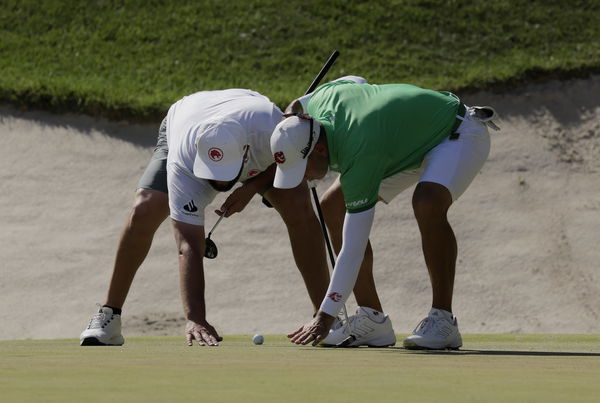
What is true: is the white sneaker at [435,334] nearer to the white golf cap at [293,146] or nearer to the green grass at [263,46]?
the white golf cap at [293,146]

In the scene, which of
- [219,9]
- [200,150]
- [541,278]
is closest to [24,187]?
[219,9]

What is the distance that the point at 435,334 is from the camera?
5848 mm

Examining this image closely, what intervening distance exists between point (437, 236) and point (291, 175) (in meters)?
0.84

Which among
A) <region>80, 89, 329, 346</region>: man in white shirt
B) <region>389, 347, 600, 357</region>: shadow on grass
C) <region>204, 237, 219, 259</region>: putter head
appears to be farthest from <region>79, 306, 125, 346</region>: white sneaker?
<region>389, 347, 600, 357</region>: shadow on grass

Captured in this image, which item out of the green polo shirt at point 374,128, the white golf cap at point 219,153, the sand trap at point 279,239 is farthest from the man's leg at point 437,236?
the sand trap at point 279,239

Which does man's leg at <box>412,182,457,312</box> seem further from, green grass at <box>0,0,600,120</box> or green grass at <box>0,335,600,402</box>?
green grass at <box>0,0,600,120</box>

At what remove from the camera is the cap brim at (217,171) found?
19.2 feet

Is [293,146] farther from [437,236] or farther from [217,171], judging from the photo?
[437,236]

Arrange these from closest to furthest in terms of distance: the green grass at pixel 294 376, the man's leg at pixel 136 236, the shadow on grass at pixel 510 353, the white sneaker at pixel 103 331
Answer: the green grass at pixel 294 376, the shadow on grass at pixel 510 353, the white sneaker at pixel 103 331, the man's leg at pixel 136 236

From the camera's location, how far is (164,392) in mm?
3445

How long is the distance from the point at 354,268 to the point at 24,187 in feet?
30.9

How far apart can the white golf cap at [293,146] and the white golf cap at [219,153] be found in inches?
18.7

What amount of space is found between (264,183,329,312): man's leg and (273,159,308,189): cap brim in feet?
3.12

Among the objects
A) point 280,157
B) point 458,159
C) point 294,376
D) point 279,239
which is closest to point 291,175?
point 280,157
